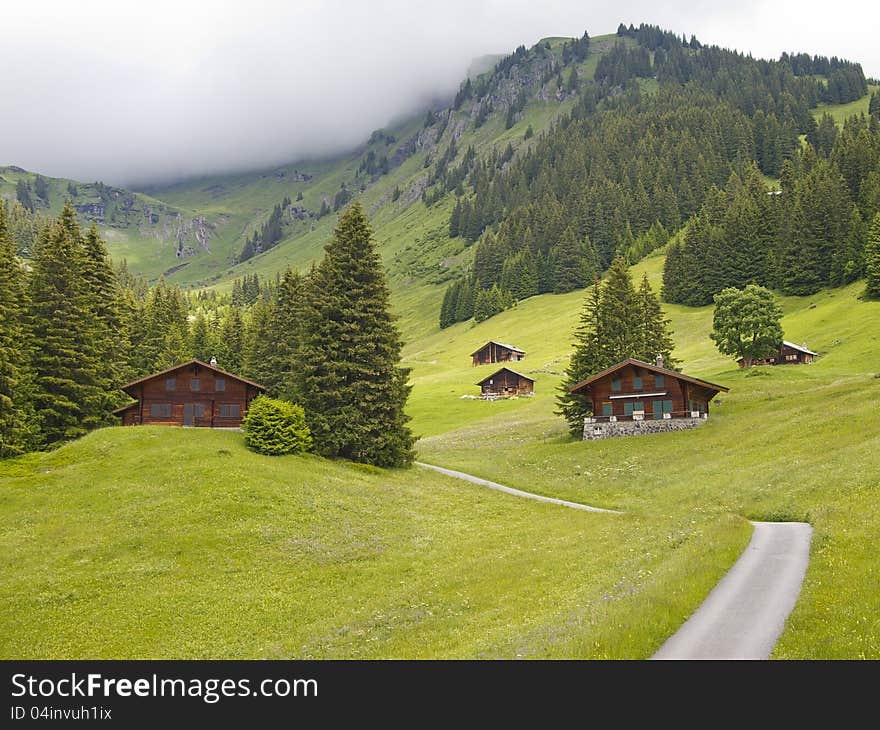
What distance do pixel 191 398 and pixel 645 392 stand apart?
Result: 136 ft

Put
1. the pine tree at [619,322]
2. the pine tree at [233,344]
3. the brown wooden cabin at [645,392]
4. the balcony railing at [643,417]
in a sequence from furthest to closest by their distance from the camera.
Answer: the pine tree at [233,344] → the pine tree at [619,322] → the brown wooden cabin at [645,392] → the balcony railing at [643,417]

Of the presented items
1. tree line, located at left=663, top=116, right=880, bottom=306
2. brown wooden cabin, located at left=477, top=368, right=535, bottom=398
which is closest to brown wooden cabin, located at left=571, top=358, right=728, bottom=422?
brown wooden cabin, located at left=477, top=368, right=535, bottom=398

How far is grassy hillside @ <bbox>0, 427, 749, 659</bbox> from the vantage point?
17.6 meters

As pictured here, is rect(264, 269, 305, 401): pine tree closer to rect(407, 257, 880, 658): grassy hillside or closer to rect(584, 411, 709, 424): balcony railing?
rect(407, 257, 880, 658): grassy hillside

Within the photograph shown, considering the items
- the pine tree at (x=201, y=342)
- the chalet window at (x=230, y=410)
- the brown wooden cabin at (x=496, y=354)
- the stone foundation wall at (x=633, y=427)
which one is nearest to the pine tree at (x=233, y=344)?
the pine tree at (x=201, y=342)

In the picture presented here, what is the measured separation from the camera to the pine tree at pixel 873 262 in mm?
84688

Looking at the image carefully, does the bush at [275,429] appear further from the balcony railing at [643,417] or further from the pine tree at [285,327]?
the balcony railing at [643,417]

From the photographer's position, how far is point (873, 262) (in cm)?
8550

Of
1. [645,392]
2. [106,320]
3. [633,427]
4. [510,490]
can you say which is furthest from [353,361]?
[645,392]

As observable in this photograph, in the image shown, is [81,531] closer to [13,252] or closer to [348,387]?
[348,387]

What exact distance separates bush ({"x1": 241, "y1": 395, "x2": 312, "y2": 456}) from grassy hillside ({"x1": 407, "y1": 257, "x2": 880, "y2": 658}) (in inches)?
618

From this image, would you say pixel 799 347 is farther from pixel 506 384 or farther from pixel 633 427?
pixel 506 384

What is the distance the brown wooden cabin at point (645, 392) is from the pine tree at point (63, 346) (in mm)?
42042
